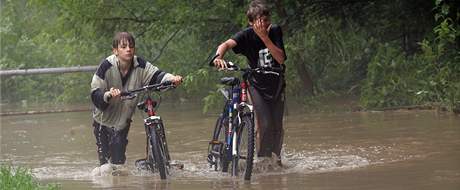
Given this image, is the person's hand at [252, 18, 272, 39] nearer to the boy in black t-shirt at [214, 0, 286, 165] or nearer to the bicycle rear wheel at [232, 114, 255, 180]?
the boy in black t-shirt at [214, 0, 286, 165]

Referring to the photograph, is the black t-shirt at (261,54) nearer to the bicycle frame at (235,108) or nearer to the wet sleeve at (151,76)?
the bicycle frame at (235,108)

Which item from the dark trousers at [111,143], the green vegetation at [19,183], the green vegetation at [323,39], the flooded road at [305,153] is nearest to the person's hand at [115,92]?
the dark trousers at [111,143]

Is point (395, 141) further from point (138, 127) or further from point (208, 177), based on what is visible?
point (138, 127)

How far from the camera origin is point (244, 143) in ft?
31.8

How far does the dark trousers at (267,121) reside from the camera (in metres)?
10.0

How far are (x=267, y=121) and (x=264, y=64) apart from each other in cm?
57

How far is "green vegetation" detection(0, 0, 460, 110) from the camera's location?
604 inches

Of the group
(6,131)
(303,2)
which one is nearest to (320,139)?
(303,2)

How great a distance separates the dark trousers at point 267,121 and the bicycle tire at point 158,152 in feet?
3.20

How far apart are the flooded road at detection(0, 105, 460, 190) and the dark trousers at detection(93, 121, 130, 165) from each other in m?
0.23

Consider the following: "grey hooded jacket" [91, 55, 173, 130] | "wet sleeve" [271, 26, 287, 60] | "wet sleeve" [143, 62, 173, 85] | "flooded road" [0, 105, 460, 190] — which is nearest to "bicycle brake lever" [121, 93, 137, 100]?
"grey hooded jacket" [91, 55, 173, 130]

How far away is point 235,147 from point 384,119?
207 inches

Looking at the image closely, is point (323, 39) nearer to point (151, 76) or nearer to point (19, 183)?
point (151, 76)

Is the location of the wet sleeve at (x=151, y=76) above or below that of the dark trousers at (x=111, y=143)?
above
